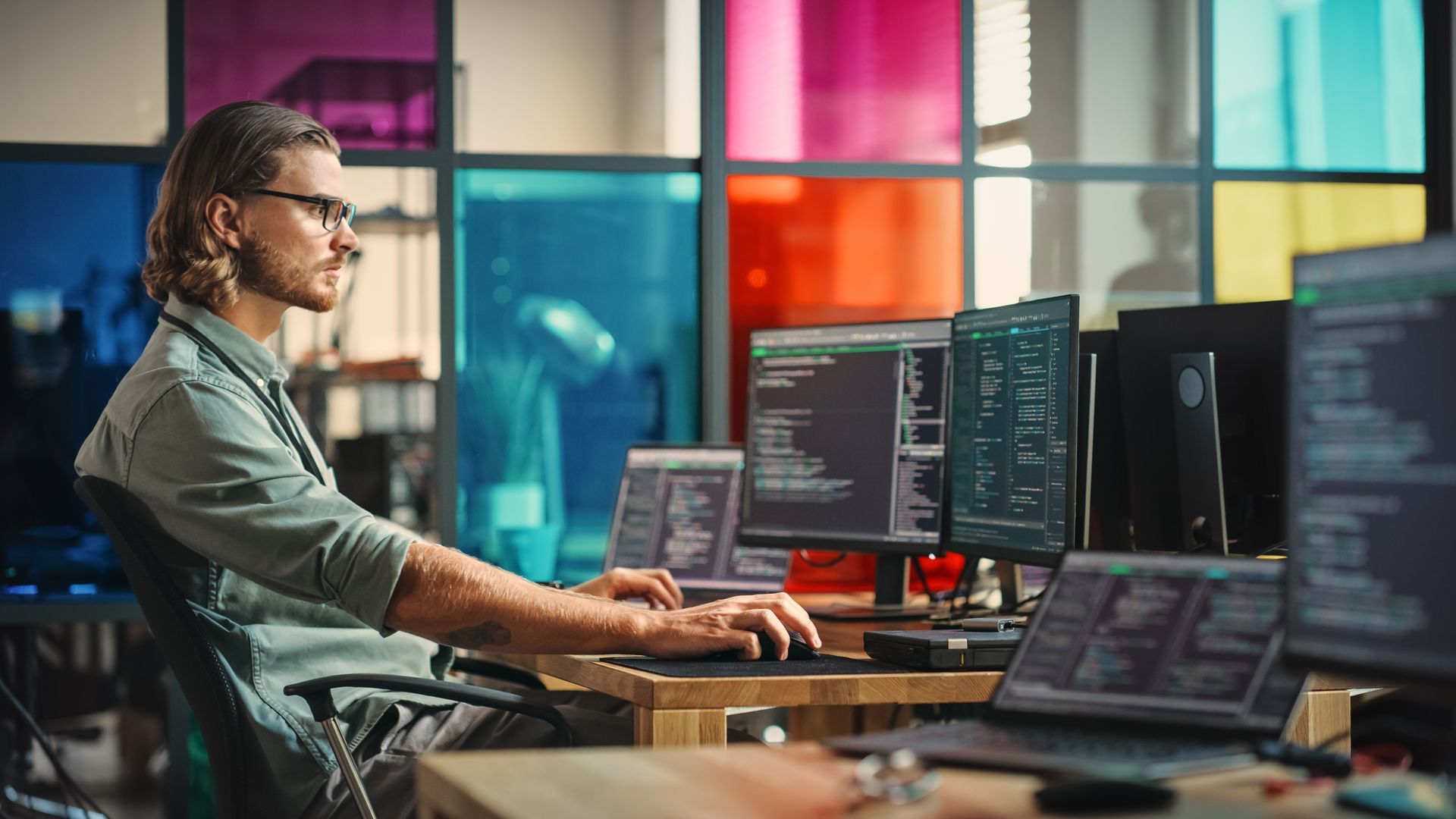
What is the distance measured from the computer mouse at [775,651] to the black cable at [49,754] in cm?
250

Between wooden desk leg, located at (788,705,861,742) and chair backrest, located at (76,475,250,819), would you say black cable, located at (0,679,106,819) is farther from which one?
chair backrest, located at (76,475,250,819)

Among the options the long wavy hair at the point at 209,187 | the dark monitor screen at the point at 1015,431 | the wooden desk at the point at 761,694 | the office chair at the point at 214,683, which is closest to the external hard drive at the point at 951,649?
the wooden desk at the point at 761,694

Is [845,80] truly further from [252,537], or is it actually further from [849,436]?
[252,537]

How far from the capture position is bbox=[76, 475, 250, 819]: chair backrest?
1731 millimetres

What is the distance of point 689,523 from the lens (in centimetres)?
276

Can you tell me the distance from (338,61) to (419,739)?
8.25 ft

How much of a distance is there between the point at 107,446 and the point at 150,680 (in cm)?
217

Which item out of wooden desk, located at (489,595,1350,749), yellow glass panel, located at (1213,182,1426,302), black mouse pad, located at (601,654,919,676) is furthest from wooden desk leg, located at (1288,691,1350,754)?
A: yellow glass panel, located at (1213,182,1426,302)

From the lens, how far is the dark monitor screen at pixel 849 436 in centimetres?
244

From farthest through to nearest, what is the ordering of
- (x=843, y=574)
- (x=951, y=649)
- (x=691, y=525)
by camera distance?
(x=843, y=574) < (x=691, y=525) < (x=951, y=649)

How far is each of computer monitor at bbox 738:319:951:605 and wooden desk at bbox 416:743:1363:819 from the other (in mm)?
1254

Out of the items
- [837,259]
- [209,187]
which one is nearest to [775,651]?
[209,187]

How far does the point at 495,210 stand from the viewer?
Answer: 4043 mm

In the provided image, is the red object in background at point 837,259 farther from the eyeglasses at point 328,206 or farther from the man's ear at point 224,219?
the man's ear at point 224,219
